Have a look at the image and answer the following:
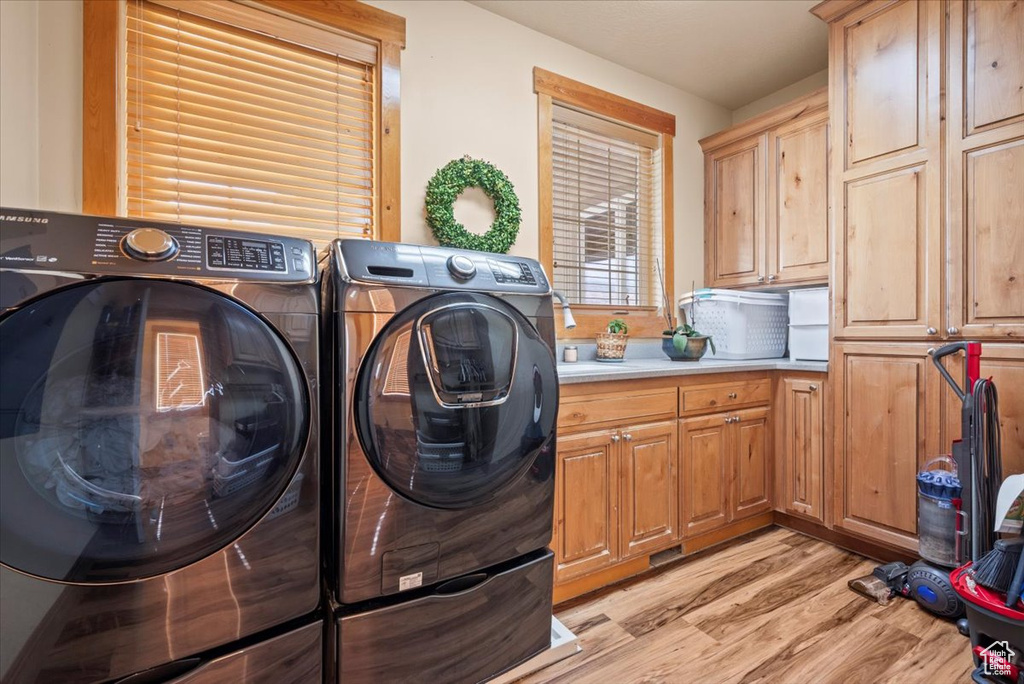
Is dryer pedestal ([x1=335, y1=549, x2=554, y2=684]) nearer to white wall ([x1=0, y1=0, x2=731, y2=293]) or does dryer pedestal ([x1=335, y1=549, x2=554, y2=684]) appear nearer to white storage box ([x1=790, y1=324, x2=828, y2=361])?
white wall ([x1=0, y1=0, x2=731, y2=293])

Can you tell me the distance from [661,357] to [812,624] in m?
1.52

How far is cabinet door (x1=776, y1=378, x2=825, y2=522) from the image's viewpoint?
2.27 metres

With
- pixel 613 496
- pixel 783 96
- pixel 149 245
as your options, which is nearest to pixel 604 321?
pixel 613 496

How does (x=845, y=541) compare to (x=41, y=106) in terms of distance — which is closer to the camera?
(x=41, y=106)

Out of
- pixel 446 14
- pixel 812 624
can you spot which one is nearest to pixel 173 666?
pixel 812 624

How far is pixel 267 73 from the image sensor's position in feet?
5.86

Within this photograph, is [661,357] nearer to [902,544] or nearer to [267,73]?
[902,544]

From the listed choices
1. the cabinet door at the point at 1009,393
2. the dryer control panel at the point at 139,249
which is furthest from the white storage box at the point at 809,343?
the dryer control panel at the point at 139,249

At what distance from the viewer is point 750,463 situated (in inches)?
92.0

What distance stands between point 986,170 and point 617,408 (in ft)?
5.48

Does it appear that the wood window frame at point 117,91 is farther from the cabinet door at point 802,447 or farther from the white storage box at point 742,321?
the cabinet door at point 802,447

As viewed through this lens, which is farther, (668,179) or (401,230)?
(668,179)

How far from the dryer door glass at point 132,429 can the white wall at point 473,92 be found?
1.26 m

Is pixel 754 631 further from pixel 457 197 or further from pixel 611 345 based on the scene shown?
pixel 457 197
